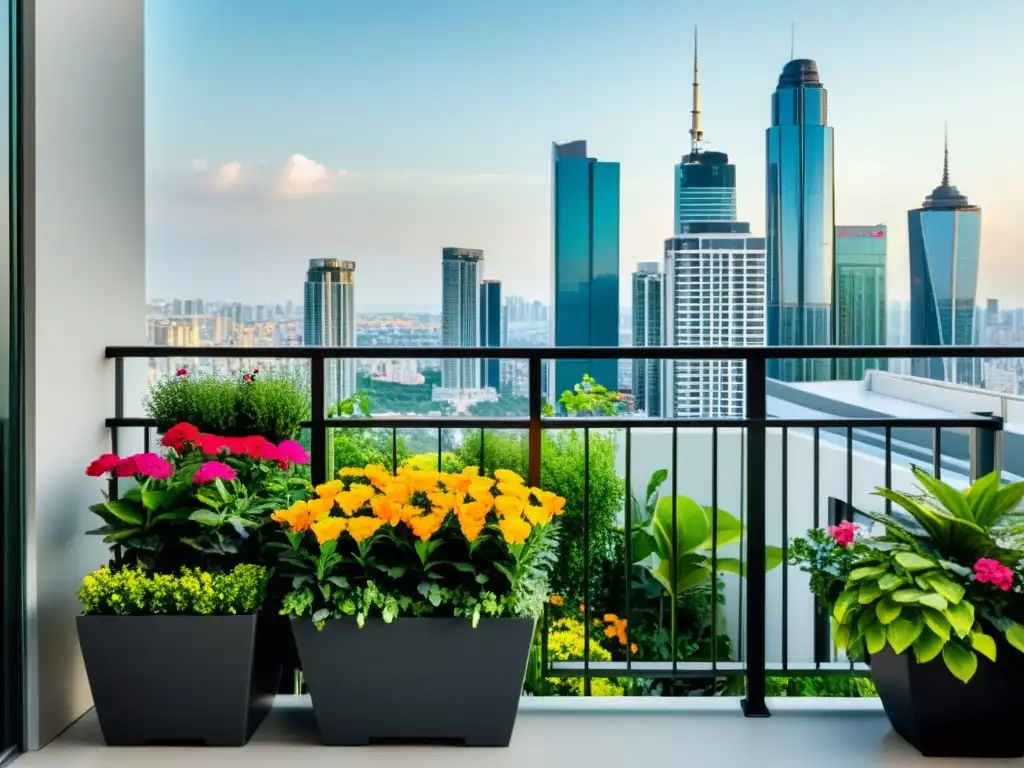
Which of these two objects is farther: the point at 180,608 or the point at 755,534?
the point at 755,534

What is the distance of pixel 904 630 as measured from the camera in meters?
2.00

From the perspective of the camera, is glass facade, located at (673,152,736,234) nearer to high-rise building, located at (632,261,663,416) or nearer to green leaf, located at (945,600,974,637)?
high-rise building, located at (632,261,663,416)

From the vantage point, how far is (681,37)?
4953 millimetres

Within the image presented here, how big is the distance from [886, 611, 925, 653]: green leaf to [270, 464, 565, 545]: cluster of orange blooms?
0.80 metres

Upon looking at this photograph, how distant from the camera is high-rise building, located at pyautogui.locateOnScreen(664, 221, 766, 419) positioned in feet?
13.9

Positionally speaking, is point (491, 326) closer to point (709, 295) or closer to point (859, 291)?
point (709, 295)

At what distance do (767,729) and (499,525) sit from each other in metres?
0.90

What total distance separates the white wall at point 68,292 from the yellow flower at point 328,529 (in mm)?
699

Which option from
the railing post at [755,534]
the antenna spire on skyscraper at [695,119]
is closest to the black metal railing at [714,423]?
the railing post at [755,534]

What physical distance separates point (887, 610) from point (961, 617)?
0.49 feet

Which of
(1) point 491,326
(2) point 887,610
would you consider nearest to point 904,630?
(2) point 887,610

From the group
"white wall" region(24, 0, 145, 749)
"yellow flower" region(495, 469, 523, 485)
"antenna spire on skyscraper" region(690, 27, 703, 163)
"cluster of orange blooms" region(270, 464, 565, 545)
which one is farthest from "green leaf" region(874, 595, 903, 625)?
"antenna spire on skyscraper" region(690, 27, 703, 163)

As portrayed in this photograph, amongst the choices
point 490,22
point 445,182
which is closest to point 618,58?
point 490,22

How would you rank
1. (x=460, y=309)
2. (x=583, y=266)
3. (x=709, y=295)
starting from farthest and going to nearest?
(x=583, y=266), (x=709, y=295), (x=460, y=309)
